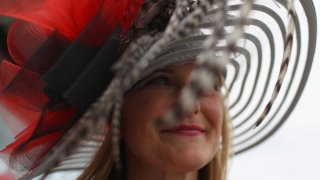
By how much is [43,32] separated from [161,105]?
0.31 metres

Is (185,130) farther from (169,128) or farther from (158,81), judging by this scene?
(158,81)

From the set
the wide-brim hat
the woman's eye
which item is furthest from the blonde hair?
the woman's eye

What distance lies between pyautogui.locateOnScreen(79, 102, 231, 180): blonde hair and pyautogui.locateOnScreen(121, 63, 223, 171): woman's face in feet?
0.41

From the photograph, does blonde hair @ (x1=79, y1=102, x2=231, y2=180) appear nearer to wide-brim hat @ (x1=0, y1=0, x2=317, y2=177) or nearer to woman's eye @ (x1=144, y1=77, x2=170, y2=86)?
wide-brim hat @ (x1=0, y1=0, x2=317, y2=177)

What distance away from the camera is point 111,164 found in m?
1.36

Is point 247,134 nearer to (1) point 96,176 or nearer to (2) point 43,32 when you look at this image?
(1) point 96,176

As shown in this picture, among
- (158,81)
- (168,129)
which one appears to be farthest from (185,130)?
(158,81)

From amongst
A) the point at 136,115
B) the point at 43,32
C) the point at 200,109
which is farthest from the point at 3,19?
the point at 200,109

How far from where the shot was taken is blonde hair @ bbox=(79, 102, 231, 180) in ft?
4.40

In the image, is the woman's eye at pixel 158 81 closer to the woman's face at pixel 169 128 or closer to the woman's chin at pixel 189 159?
the woman's face at pixel 169 128

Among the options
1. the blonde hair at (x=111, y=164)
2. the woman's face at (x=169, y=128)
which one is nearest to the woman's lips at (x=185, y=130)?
the woman's face at (x=169, y=128)

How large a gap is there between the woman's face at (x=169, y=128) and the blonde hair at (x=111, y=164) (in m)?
0.13

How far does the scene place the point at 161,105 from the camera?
3.78 feet

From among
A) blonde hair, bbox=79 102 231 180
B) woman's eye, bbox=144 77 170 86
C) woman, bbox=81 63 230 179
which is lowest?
blonde hair, bbox=79 102 231 180
